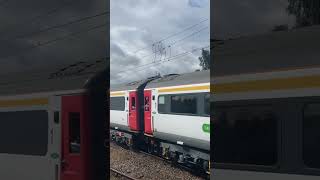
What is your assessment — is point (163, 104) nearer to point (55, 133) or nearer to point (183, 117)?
point (183, 117)

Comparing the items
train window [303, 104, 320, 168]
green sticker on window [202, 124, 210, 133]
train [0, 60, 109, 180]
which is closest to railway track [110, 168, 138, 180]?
train [0, 60, 109, 180]

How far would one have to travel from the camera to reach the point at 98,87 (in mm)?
3572

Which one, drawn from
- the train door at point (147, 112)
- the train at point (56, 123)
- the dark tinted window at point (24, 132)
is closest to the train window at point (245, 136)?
the train door at point (147, 112)

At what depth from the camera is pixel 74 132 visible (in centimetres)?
381

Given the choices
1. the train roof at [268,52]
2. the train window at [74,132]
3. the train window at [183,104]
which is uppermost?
the train roof at [268,52]

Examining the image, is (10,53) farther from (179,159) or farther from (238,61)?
(238,61)

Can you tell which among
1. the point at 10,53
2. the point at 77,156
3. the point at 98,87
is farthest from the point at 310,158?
the point at 10,53

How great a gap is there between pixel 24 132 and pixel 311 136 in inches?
105

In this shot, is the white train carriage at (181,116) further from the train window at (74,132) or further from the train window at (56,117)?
the train window at (56,117)

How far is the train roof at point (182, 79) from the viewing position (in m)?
2.81

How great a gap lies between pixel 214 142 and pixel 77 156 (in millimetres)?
1412

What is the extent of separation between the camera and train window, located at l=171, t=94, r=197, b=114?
303cm

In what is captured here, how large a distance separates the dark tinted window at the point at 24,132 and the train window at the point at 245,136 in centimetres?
179

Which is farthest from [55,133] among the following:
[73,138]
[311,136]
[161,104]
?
[311,136]
